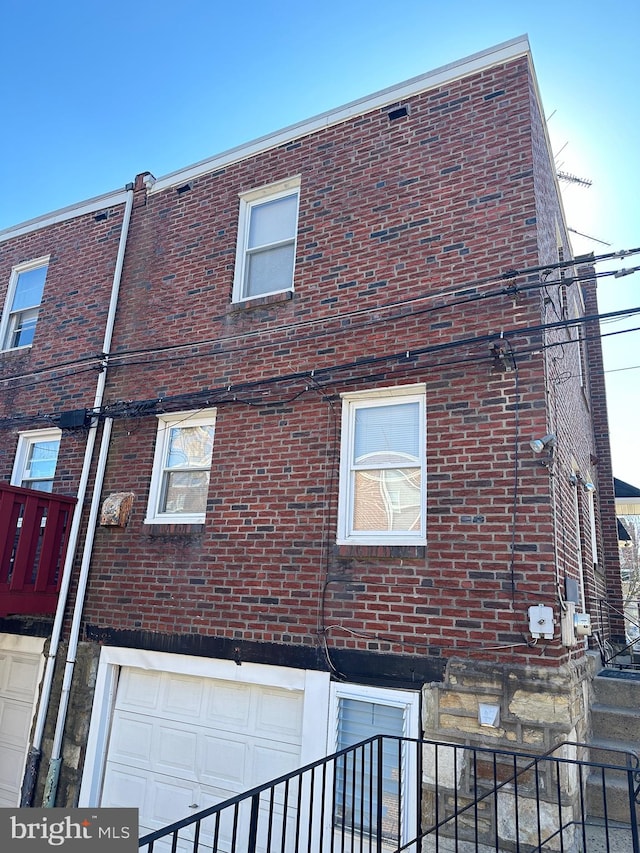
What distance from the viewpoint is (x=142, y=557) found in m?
6.73

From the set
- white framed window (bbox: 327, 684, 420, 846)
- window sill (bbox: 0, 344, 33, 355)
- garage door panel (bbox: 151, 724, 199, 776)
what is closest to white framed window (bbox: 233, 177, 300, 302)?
window sill (bbox: 0, 344, 33, 355)

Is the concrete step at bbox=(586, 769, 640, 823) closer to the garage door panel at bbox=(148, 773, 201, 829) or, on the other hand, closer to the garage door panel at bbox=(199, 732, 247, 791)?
the garage door panel at bbox=(199, 732, 247, 791)

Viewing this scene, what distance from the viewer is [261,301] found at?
700cm

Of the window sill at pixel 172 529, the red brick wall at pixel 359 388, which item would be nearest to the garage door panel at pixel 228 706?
the red brick wall at pixel 359 388

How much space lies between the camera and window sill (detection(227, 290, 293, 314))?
269 inches

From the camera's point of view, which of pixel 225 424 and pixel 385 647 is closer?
pixel 385 647

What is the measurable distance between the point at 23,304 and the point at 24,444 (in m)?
2.50

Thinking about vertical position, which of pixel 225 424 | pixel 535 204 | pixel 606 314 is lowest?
pixel 225 424

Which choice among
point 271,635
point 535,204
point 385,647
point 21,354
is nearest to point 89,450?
point 21,354

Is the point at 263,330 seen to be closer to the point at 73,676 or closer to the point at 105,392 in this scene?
the point at 105,392

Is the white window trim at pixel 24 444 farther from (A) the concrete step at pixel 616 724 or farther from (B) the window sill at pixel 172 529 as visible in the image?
(A) the concrete step at pixel 616 724

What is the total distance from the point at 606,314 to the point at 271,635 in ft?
13.3

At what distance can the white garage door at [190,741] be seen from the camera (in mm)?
5602

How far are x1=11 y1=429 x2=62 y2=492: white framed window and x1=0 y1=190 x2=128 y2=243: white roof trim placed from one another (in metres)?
3.47
